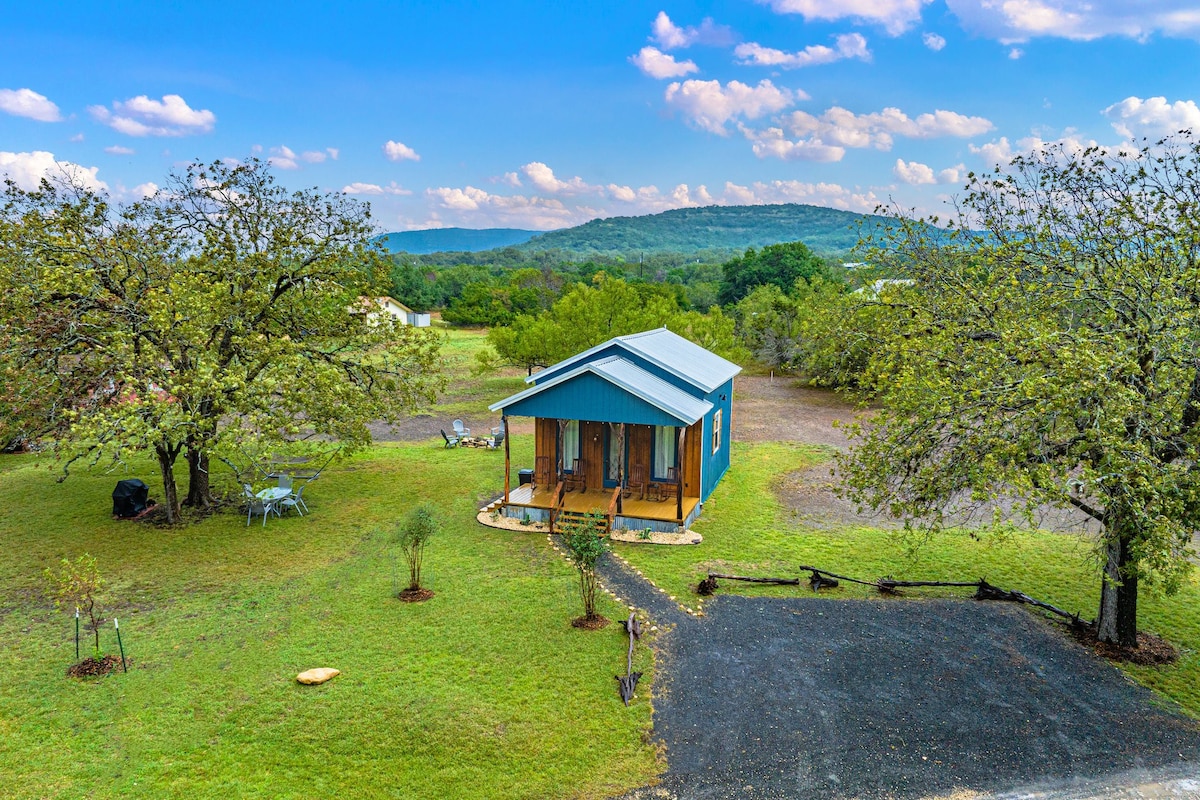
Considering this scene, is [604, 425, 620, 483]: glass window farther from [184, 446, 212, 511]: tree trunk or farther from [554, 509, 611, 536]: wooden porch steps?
[184, 446, 212, 511]: tree trunk

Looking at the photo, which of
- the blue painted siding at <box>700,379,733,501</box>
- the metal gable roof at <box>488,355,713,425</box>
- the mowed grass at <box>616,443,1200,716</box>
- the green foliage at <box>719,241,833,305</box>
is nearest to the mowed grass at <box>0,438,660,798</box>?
the mowed grass at <box>616,443,1200,716</box>

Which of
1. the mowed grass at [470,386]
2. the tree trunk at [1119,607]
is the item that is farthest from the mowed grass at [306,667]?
the mowed grass at [470,386]

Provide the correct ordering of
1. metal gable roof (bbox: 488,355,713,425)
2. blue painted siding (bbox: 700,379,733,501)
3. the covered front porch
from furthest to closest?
blue painted siding (bbox: 700,379,733,501)
the covered front porch
metal gable roof (bbox: 488,355,713,425)

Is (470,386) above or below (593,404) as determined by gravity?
below

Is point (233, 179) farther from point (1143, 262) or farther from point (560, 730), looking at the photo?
point (1143, 262)

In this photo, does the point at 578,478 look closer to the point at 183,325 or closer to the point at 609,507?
the point at 609,507

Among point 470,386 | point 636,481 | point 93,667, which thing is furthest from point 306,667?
point 470,386

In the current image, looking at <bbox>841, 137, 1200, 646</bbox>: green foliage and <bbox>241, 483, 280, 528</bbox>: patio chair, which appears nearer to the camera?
<bbox>841, 137, 1200, 646</bbox>: green foliage
